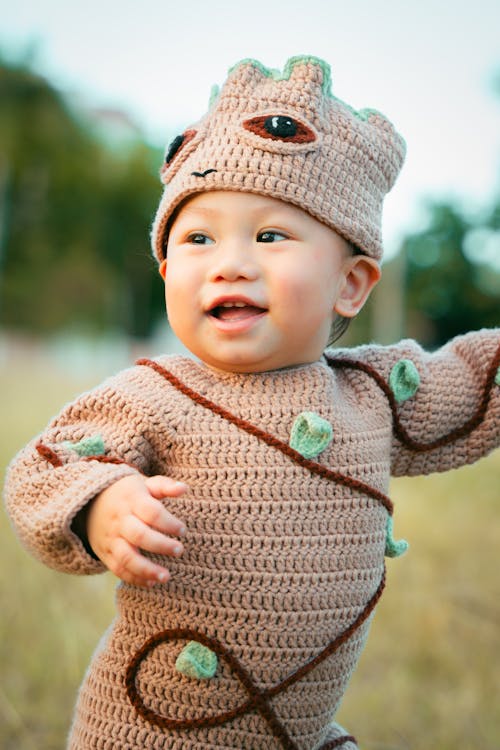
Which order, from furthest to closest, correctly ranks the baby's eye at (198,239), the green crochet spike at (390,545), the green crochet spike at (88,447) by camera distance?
the green crochet spike at (390,545) < the baby's eye at (198,239) < the green crochet spike at (88,447)

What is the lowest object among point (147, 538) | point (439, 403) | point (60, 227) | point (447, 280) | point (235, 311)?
point (60, 227)

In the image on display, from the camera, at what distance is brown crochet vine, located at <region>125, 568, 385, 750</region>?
137 cm

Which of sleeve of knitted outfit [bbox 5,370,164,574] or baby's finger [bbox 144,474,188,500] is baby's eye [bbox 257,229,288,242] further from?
baby's finger [bbox 144,474,188,500]

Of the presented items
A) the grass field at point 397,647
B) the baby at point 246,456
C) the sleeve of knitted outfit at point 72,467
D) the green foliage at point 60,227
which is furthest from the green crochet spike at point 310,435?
the green foliage at point 60,227

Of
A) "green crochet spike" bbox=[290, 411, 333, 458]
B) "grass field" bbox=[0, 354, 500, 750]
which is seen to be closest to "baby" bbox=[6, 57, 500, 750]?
"green crochet spike" bbox=[290, 411, 333, 458]

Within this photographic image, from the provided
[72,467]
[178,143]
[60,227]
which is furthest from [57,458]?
[60,227]

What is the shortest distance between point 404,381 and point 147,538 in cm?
64

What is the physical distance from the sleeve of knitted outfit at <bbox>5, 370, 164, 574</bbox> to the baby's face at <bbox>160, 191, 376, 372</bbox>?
18 centimetres

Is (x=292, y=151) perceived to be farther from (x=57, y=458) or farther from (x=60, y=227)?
(x=60, y=227)

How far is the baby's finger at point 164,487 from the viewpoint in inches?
46.6

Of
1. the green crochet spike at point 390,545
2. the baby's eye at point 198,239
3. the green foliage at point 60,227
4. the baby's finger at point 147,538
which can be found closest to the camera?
the baby's finger at point 147,538

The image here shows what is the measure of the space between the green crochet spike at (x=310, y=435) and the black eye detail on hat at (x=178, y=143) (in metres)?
0.54

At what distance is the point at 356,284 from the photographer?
161 centimetres

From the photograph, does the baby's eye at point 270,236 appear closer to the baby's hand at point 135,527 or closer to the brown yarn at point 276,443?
the brown yarn at point 276,443
